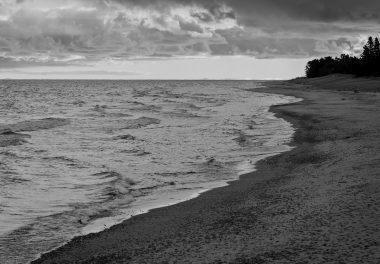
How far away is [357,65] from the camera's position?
116 m

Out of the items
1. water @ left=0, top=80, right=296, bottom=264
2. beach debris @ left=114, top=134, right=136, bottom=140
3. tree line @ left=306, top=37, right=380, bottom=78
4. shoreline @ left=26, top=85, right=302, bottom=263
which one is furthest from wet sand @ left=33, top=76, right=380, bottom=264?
tree line @ left=306, top=37, right=380, bottom=78

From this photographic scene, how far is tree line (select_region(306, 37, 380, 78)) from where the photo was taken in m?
104

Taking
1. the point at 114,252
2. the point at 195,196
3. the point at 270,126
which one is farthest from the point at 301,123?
the point at 114,252

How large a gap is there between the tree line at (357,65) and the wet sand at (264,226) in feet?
310

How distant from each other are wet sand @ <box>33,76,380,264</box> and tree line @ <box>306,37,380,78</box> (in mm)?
94402

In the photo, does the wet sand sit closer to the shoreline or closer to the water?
the shoreline

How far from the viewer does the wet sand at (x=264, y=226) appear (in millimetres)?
7305

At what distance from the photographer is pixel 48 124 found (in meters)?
39.0

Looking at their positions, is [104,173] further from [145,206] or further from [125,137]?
[125,137]

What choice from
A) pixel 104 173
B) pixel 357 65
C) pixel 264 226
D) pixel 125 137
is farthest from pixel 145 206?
pixel 357 65

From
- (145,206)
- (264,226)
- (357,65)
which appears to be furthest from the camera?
(357,65)

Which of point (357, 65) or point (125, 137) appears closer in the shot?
point (125, 137)

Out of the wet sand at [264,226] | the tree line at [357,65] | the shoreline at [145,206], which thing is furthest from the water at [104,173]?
the tree line at [357,65]

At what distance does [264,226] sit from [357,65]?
116 meters
